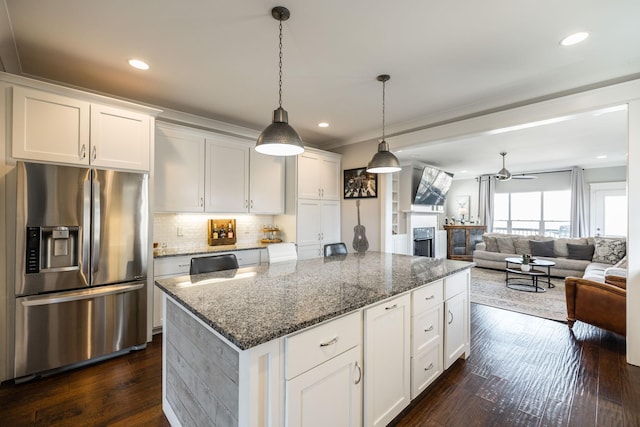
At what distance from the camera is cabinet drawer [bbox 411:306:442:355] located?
1920 mm

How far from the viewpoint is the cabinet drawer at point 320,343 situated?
117 centimetres

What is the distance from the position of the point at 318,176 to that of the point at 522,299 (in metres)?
3.72

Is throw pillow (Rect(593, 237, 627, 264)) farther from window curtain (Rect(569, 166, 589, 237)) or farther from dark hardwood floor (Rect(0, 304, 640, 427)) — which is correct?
dark hardwood floor (Rect(0, 304, 640, 427))

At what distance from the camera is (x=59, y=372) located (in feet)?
7.77

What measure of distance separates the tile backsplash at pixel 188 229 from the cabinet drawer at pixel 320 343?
294cm

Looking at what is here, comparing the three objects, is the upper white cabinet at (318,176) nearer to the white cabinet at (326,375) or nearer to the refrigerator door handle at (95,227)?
the refrigerator door handle at (95,227)

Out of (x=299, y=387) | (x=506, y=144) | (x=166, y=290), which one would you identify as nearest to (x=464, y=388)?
(x=299, y=387)

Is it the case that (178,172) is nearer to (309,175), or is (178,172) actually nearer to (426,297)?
(309,175)

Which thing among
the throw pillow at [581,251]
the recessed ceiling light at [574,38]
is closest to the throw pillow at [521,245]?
the throw pillow at [581,251]

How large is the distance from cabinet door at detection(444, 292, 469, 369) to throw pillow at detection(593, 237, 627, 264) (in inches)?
195

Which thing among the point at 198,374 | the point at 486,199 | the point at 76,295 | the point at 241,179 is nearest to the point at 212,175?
the point at 241,179

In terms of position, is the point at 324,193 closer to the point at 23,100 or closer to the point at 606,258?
the point at 23,100

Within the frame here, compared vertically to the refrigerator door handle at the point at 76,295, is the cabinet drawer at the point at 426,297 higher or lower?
higher

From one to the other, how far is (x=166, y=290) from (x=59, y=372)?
174 centimetres
